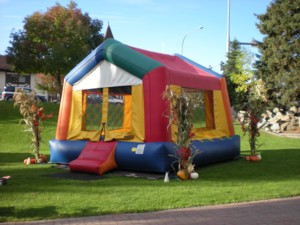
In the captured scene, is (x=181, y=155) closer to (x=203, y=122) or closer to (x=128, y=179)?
(x=128, y=179)

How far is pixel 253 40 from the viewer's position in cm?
2816

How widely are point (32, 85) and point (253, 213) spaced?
59.3 metres

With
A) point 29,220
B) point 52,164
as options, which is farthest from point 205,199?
point 52,164

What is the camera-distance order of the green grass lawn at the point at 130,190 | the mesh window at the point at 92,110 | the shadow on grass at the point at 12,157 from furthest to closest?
the shadow on grass at the point at 12,157 → the mesh window at the point at 92,110 → the green grass lawn at the point at 130,190

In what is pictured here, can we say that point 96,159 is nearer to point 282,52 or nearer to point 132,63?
point 132,63

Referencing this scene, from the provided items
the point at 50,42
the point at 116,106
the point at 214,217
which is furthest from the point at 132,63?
the point at 50,42

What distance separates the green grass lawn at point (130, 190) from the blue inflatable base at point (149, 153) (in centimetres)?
37

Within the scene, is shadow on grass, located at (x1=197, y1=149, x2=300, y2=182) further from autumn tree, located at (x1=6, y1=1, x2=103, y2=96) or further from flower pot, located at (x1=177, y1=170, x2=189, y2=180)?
autumn tree, located at (x1=6, y1=1, x2=103, y2=96)

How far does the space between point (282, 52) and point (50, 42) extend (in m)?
18.1

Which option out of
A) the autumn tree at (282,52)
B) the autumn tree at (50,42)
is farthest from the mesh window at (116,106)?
the autumn tree at (50,42)

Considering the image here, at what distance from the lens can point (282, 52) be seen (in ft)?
83.0

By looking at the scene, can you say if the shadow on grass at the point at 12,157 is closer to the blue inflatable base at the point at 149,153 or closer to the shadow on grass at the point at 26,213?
the blue inflatable base at the point at 149,153

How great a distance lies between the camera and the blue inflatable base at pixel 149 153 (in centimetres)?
870

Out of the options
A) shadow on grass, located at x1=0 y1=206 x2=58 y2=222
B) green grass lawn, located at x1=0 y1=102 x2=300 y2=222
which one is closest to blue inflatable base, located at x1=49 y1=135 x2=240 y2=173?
green grass lawn, located at x1=0 y1=102 x2=300 y2=222
